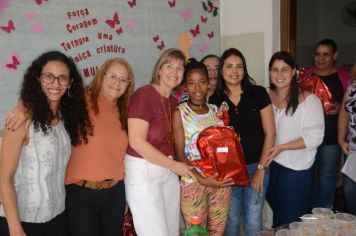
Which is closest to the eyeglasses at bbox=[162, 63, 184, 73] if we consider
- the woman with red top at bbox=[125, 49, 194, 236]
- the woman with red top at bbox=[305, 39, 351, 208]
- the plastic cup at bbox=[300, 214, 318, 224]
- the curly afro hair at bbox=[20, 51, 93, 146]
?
the woman with red top at bbox=[125, 49, 194, 236]

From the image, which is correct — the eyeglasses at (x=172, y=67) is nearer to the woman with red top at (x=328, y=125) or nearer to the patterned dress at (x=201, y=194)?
the patterned dress at (x=201, y=194)

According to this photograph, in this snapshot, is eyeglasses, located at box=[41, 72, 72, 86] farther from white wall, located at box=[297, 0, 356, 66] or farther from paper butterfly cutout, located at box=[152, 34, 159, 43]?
white wall, located at box=[297, 0, 356, 66]

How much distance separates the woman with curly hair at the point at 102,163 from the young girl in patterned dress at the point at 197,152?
12.9 inches

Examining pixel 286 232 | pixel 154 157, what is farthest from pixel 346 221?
pixel 154 157

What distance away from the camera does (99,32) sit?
9.41 ft

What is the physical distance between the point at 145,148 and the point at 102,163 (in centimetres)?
24

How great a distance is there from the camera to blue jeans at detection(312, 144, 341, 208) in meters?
3.06

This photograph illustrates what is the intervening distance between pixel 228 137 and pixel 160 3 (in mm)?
1683

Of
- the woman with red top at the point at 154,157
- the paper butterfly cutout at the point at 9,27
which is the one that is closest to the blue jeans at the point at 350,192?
the woman with red top at the point at 154,157

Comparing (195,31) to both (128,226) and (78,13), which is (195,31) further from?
(128,226)

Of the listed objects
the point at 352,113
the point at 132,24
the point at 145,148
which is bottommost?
the point at 145,148

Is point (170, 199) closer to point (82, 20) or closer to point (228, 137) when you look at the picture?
point (228, 137)

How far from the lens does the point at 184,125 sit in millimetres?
2074

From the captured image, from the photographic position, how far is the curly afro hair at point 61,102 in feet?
5.40
